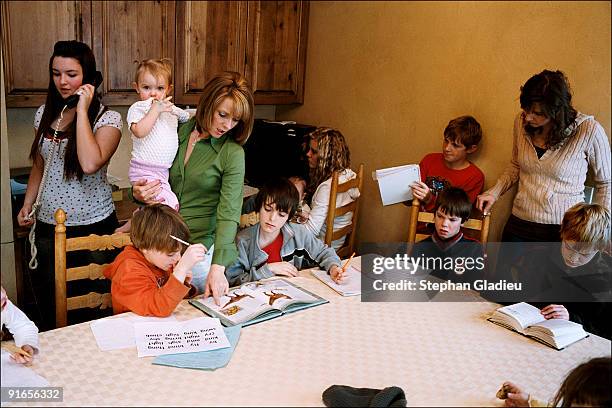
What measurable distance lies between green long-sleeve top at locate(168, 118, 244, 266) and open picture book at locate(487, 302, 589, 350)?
2.91 feet

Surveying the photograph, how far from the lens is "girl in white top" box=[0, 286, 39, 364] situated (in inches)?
55.9

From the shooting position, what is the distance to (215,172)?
2.01m

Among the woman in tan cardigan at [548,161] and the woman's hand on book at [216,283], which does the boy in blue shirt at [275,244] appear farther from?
the woman in tan cardigan at [548,161]

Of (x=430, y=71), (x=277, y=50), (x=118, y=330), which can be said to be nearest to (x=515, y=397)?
(x=118, y=330)

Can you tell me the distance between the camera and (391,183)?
2715 millimetres

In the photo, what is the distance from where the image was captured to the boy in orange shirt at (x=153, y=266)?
1.72 meters

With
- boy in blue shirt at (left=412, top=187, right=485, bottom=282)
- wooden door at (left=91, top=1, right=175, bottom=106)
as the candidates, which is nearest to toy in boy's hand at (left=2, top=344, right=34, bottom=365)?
boy in blue shirt at (left=412, top=187, right=485, bottom=282)

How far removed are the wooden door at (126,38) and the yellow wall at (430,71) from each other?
1099mm

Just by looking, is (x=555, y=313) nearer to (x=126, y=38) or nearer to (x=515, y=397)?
(x=515, y=397)

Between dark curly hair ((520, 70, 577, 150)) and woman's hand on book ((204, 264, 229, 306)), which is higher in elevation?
dark curly hair ((520, 70, 577, 150))

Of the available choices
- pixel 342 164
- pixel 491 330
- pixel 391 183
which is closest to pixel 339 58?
pixel 342 164

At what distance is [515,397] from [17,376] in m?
1.15

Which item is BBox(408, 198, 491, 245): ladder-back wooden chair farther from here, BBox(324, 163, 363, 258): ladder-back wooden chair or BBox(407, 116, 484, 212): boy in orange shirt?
BBox(324, 163, 363, 258): ladder-back wooden chair

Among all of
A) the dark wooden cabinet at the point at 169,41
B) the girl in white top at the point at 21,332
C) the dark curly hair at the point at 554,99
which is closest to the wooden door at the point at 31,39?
the dark wooden cabinet at the point at 169,41
